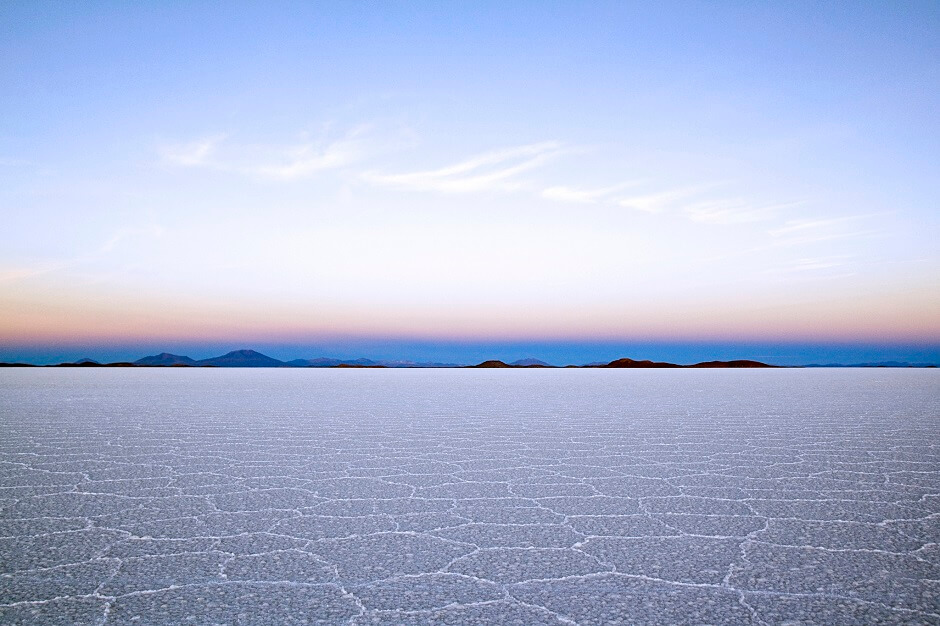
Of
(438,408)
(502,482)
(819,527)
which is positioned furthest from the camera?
(438,408)

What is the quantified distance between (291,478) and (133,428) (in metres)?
4.00

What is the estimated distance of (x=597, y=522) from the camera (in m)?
3.03

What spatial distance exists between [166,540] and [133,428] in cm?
507

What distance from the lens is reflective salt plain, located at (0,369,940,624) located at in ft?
6.68

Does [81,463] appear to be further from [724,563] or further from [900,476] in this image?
[900,476]

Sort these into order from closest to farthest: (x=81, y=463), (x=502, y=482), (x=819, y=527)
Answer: (x=819, y=527)
(x=502, y=482)
(x=81, y=463)

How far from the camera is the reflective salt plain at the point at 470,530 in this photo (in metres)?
2.04

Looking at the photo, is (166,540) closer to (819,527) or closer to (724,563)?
(724,563)

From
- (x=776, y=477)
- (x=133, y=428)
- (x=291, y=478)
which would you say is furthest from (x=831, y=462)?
(x=133, y=428)

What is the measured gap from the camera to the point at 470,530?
289cm

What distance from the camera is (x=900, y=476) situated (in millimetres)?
4215

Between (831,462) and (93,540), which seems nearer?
(93,540)

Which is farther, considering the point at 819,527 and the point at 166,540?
the point at 819,527

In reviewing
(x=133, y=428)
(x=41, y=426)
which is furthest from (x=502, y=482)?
(x=41, y=426)
